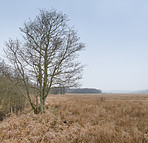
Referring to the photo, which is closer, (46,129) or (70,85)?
(46,129)

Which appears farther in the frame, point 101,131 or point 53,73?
point 53,73

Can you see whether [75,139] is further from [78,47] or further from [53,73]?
[78,47]

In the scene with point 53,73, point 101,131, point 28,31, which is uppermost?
point 28,31

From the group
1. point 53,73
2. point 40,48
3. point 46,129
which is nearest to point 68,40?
point 40,48

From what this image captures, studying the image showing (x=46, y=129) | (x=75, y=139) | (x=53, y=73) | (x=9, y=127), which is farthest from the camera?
(x=53, y=73)

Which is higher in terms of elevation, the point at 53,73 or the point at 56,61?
the point at 56,61

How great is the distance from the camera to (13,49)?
7.38m

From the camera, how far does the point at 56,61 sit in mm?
7609

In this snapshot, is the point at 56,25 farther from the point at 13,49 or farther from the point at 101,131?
the point at 101,131

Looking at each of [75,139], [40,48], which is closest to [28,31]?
[40,48]

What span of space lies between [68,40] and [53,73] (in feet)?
8.16

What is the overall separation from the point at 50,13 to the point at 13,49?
3.47 m

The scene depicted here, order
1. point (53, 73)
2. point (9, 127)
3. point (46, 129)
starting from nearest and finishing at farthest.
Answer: point (46, 129), point (9, 127), point (53, 73)

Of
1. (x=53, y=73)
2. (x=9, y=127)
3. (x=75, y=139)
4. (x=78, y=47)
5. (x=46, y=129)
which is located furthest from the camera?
(x=78, y=47)
